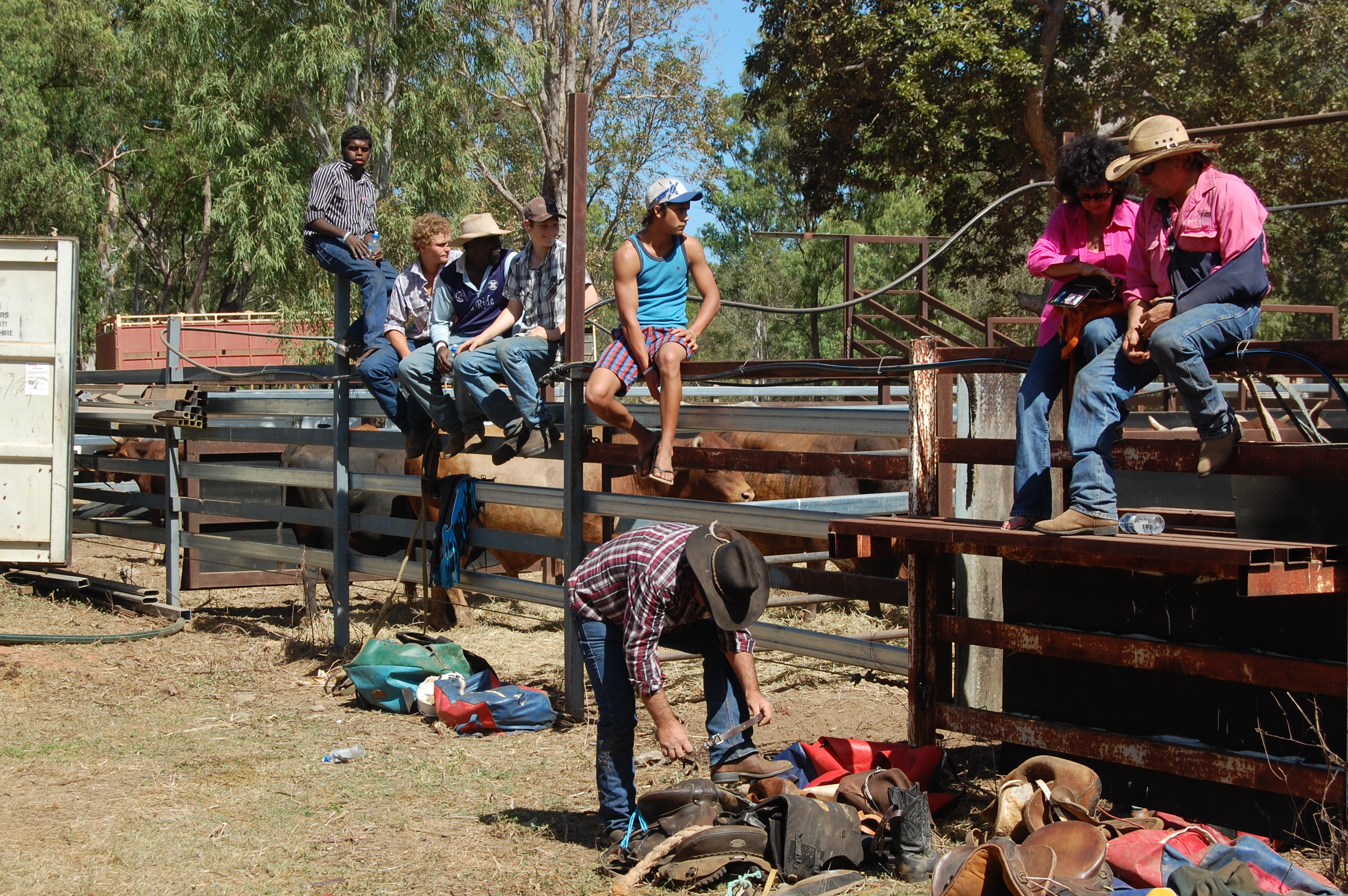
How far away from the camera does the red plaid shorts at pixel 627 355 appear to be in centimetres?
618

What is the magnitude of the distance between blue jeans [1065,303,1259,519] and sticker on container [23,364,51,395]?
8184 millimetres

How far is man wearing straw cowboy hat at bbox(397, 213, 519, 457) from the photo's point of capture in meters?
7.44

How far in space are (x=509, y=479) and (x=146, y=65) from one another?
2282 cm

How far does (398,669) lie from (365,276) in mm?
3127

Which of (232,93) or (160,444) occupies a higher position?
(232,93)

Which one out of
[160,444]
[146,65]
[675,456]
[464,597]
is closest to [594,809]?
[675,456]

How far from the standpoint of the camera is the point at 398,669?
22.8 feet

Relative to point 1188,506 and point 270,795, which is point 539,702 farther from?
point 1188,506

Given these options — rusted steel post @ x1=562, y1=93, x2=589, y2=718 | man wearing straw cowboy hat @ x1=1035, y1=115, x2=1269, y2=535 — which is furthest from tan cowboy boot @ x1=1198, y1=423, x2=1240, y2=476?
rusted steel post @ x1=562, y1=93, x2=589, y2=718

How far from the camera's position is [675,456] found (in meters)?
6.35

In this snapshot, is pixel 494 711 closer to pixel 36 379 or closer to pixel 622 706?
pixel 622 706

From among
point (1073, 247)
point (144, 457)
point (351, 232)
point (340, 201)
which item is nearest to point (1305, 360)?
point (1073, 247)

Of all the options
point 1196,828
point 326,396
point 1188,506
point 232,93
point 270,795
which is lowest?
point 270,795

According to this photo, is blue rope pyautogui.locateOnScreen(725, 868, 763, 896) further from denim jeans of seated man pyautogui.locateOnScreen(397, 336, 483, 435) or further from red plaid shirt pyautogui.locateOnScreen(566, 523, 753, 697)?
denim jeans of seated man pyautogui.locateOnScreen(397, 336, 483, 435)
